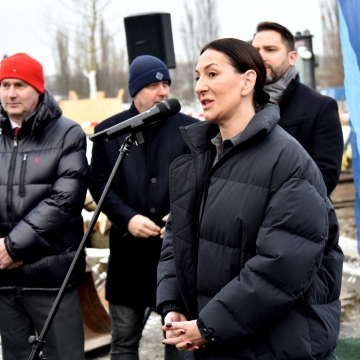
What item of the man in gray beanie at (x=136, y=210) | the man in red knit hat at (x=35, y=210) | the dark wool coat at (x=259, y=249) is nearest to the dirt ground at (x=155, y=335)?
the man in gray beanie at (x=136, y=210)

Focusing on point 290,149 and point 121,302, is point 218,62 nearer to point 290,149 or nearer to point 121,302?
point 290,149

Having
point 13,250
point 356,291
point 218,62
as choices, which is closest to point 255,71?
point 218,62

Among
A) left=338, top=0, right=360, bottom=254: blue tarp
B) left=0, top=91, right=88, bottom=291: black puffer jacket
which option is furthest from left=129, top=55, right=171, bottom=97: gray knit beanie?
left=338, top=0, right=360, bottom=254: blue tarp

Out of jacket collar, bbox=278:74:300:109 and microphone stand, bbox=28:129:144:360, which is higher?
jacket collar, bbox=278:74:300:109

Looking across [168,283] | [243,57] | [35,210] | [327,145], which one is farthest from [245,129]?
[35,210]

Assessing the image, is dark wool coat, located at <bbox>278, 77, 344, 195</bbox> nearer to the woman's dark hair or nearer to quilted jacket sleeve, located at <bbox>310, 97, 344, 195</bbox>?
quilted jacket sleeve, located at <bbox>310, 97, 344, 195</bbox>

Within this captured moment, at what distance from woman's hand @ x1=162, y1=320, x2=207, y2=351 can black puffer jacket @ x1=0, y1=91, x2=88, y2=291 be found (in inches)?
60.4

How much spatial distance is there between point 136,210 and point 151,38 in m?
3.60

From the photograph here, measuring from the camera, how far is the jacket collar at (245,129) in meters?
2.53

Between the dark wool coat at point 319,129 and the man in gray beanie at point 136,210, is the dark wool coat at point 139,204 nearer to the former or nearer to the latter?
the man in gray beanie at point 136,210

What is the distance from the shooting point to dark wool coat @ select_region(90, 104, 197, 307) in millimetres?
4117

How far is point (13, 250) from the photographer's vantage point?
3.83m

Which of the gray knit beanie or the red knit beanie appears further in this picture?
the gray knit beanie

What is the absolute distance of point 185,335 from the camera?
2510 millimetres
